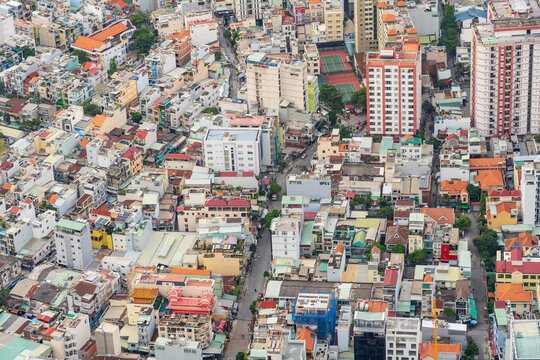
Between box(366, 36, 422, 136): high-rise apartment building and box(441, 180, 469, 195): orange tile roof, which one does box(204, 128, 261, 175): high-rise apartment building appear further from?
box(441, 180, 469, 195): orange tile roof

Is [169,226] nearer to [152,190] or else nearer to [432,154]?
[152,190]

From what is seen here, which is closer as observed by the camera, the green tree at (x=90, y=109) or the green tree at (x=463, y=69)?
the green tree at (x=90, y=109)

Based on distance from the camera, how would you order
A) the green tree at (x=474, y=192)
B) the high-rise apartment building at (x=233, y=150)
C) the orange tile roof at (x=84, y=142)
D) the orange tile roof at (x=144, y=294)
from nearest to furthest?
the orange tile roof at (x=144, y=294)
the green tree at (x=474, y=192)
the high-rise apartment building at (x=233, y=150)
the orange tile roof at (x=84, y=142)

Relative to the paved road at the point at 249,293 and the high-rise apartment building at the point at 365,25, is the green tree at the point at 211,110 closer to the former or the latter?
the paved road at the point at 249,293

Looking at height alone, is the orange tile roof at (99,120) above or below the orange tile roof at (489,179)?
above

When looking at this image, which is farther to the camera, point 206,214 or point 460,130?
point 460,130

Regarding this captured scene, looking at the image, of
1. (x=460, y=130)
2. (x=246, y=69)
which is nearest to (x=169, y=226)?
(x=246, y=69)

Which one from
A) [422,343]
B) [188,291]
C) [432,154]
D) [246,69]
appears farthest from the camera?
[246,69]

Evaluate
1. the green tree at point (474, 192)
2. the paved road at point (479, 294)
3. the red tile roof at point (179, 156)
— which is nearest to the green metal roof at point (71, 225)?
the red tile roof at point (179, 156)
